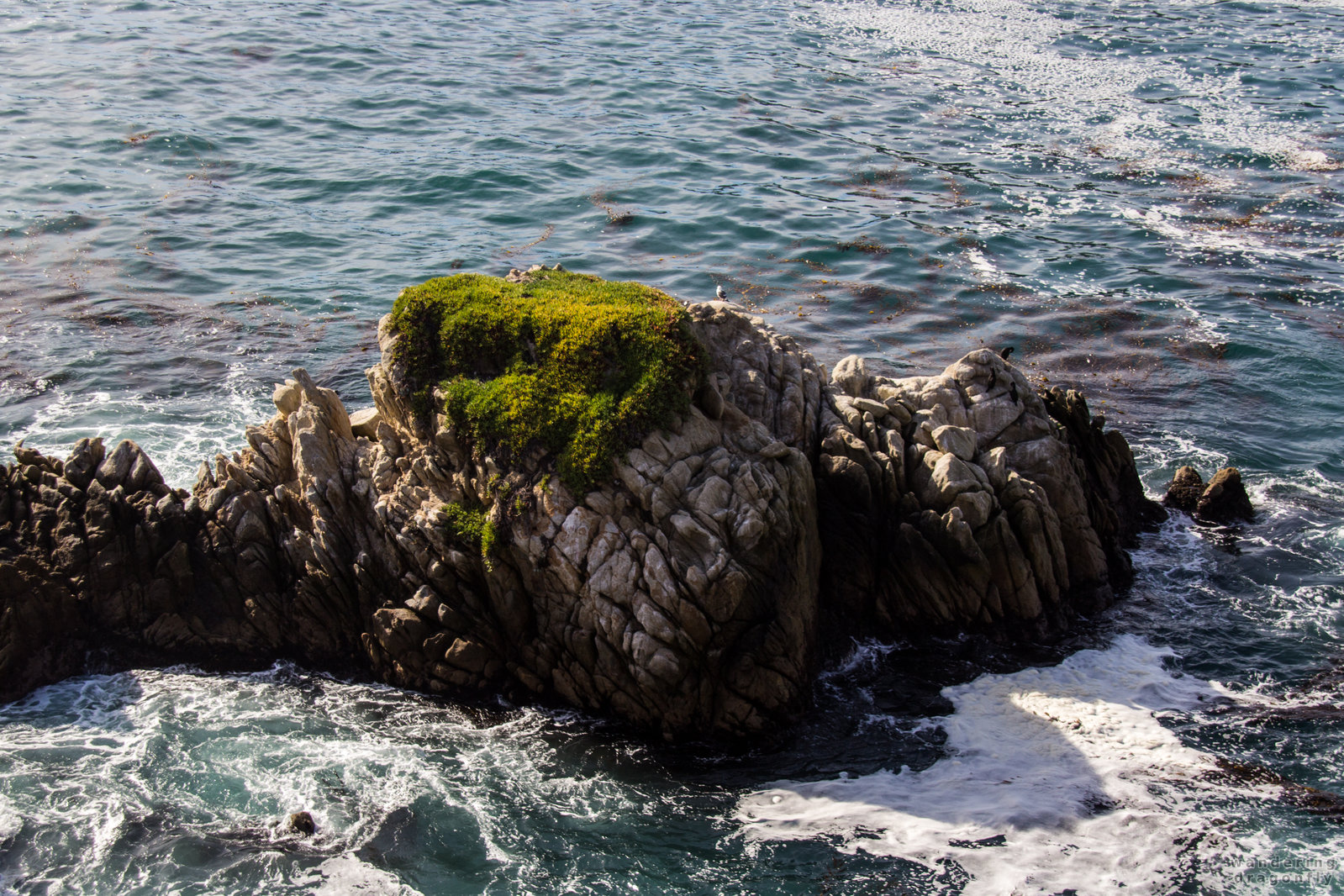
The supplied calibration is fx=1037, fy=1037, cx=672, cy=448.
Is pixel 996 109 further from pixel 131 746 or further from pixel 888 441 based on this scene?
pixel 131 746

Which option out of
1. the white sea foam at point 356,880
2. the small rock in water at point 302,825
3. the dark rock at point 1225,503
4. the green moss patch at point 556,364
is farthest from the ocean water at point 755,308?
the green moss patch at point 556,364

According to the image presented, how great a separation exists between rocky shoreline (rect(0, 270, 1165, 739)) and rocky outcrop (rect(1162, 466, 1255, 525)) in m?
2.75

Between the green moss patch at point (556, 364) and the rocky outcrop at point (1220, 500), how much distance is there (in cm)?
907

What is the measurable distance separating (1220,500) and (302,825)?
1432 cm

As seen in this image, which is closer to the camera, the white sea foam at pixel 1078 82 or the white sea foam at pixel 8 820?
the white sea foam at pixel 8 820

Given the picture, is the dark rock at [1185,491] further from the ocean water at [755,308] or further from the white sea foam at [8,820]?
the white sea foam at [8,820]

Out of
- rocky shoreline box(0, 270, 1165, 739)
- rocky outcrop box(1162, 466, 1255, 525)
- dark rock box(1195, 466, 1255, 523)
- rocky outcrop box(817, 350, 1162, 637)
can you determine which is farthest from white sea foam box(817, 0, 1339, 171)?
rocky shoreline box(0, 270, 1165, 739)

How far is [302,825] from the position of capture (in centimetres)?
1102

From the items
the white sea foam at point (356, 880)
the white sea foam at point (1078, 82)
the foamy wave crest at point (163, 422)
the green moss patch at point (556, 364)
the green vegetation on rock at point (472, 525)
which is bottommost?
the white sea foam at point (356, 880)

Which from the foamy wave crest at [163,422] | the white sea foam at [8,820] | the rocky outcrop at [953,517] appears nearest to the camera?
the white sea foam at [8,820]

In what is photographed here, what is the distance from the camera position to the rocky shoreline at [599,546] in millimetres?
12523

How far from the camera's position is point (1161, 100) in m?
35.1

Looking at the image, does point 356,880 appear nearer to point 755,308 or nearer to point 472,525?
point 472,525

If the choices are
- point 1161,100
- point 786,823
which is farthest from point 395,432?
point 1161,100
